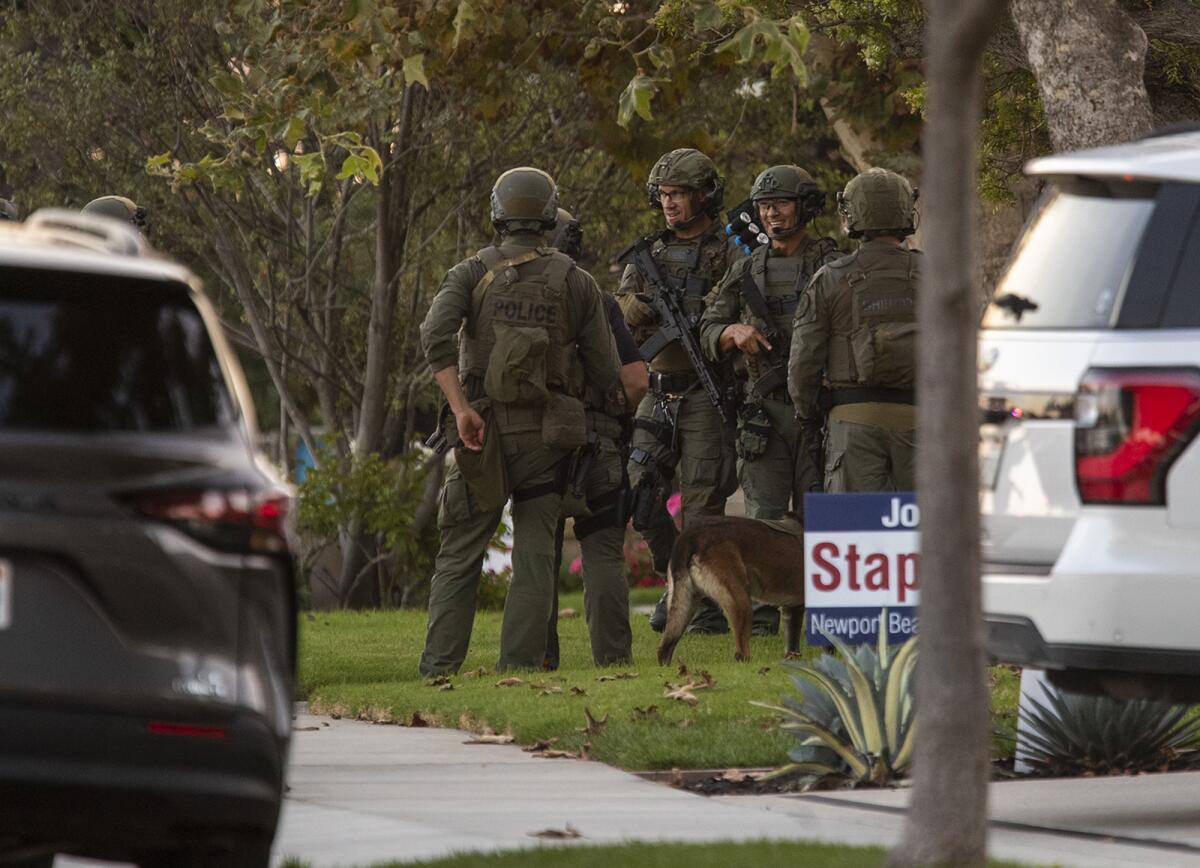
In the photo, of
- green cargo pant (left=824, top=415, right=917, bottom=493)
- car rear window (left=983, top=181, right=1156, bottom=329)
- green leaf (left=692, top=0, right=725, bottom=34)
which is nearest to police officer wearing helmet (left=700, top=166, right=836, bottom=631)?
green cargo pant (left=824, top=415, right=917, bottom=493)

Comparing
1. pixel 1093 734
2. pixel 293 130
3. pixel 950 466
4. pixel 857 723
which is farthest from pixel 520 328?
pixel 950 466

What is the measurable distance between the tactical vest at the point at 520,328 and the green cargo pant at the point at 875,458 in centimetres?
153

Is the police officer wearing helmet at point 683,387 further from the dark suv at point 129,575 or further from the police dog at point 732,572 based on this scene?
the dark suv at point 129,575

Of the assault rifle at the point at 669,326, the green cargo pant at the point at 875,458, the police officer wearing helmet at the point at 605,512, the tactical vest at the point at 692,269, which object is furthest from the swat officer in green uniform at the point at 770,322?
the police officer wearing helmet at the point at 605,512

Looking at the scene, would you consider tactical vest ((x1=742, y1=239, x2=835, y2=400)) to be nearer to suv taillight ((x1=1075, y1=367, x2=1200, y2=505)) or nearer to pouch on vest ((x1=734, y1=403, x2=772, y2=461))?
pouch on vest ((x1=734, y1=403, x2=772, y2=461))

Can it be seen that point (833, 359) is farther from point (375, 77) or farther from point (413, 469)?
point (413, 469)

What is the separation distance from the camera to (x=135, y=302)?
4.88m

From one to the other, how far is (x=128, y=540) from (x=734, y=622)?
261 inches

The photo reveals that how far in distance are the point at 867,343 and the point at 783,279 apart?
1422 mm

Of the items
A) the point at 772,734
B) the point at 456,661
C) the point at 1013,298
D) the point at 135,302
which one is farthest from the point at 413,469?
the point at 135,302

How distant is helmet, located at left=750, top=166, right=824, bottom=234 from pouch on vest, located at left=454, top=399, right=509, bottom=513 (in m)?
2.38

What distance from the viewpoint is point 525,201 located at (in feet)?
35.6

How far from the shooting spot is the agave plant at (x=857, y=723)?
7.67 meters

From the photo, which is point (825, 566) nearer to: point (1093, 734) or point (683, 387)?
point (1093, 734)
